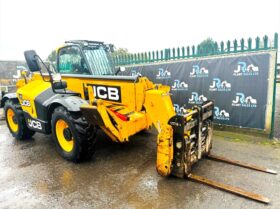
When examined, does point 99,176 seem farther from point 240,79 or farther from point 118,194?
point 240,79

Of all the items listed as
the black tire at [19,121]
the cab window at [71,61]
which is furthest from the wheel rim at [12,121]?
the cab window at [71,61]

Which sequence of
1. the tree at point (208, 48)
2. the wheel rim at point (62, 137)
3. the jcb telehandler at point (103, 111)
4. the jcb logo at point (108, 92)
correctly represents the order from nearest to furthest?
the jcb telehandler at point (103, 111) < the jcb logo at point (108, 92) < the wheel rim at point (62, 137) < the tree at point (208, 48)

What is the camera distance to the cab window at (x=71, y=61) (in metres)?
5.05

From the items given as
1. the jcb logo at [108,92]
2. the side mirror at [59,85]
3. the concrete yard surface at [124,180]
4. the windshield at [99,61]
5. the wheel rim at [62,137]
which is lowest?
the concrete yard surface at [124,180]

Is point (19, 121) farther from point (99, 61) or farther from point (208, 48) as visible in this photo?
point (208, 48)

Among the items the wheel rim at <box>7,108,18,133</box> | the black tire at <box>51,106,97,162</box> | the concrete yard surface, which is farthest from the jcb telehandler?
the wheel rim at <box>7,108,18,133</box>

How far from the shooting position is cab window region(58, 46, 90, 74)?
199 inches

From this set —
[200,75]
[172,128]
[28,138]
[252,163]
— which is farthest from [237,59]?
[28,138]

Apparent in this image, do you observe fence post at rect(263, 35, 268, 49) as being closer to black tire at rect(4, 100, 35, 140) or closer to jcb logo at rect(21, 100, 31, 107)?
jcb logo at rect(21, 100, 31, 107)

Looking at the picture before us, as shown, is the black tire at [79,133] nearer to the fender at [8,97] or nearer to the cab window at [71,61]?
the cab window at [71,61]

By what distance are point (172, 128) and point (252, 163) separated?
6.29ft

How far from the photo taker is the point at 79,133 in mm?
4023

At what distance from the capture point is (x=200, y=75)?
6.30 metres

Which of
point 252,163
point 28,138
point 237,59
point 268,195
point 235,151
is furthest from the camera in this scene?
point 28,138
